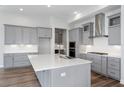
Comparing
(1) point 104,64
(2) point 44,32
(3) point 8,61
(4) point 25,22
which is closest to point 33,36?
(2) point 44,32

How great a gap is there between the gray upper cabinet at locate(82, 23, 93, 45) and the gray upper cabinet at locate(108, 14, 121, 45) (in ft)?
4.25

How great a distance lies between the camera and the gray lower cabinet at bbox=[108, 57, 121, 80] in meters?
3.61

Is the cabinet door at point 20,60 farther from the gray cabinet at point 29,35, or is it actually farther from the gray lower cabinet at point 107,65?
the gray lower cabinet at point 107,65

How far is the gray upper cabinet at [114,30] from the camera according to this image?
3.94 m

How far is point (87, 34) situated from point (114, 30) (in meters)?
1.82

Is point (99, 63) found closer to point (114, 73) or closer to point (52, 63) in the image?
point (114, 73)

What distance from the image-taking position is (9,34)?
18.9 feet

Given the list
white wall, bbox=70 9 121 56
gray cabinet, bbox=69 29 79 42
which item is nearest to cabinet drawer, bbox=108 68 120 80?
white wall, bbox=70 9 121 56

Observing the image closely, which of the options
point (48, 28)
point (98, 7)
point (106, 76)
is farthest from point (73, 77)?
point (48, 28)

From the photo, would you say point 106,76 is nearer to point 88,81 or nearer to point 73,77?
point 88,81

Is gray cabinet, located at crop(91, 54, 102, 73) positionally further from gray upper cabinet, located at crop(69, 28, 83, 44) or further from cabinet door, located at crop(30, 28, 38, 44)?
cabinet door, located at crop(30, 28, 38, 44)

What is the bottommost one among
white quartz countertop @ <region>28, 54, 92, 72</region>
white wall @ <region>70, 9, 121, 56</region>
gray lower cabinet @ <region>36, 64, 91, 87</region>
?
gray lower cabinet @ <region>36, 64, 91, 87</region>
